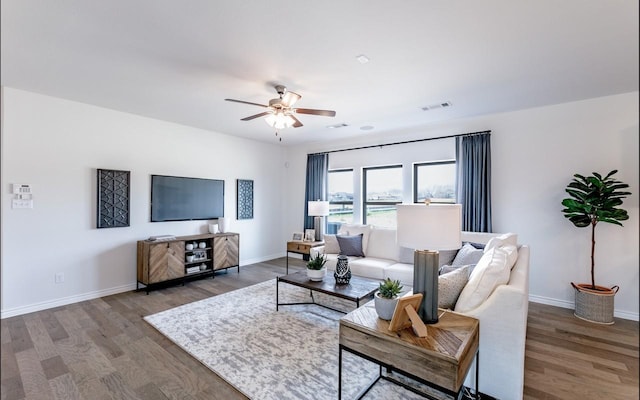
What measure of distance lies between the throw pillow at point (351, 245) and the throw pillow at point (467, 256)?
1.40m

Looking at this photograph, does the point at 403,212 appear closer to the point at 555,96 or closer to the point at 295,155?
the point at 555,96

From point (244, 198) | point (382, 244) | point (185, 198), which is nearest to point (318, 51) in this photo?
point (382, 244)

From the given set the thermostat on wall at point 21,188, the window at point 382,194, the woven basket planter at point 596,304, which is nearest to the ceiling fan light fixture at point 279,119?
the window at point 382,194

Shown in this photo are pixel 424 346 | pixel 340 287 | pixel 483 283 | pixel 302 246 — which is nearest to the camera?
pixel 424 346

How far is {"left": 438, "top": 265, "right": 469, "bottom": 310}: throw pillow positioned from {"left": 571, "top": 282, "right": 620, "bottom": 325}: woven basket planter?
2166 mm

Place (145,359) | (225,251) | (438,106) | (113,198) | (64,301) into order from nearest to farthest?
(145,359) → (64,301) → (438,106) → (113,198) → (225,251)

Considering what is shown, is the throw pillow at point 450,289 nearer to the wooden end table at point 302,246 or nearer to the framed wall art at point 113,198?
the wooden end table at point 302,246

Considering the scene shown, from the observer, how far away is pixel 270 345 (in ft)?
8.74

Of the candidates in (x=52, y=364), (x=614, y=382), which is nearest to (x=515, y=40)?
(x=614, y=382)

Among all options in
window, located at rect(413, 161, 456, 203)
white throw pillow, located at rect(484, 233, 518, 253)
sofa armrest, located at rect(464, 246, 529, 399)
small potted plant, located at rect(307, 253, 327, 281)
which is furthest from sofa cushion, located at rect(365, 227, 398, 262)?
sofa armrest, located at rect(464, 246, 529, 399)

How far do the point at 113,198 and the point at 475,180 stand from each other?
4.98 meters

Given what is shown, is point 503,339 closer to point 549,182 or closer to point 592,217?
point 592,217

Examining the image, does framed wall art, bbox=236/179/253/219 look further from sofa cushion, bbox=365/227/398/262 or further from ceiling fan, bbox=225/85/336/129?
ceiling fan, bbox=225/85/336/129

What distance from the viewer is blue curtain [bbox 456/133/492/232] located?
13.5ft
